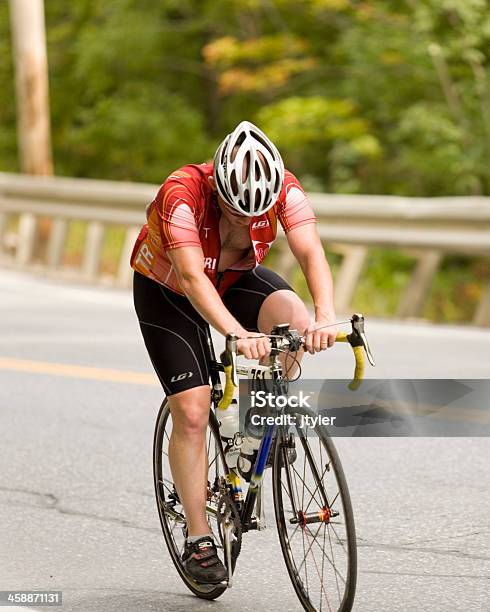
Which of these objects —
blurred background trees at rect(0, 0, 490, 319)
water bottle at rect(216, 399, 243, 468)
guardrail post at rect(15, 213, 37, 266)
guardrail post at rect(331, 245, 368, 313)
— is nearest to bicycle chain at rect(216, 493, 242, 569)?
water bottle at rect(216, 399, 243, 468)

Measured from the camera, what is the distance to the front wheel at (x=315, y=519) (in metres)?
4.80

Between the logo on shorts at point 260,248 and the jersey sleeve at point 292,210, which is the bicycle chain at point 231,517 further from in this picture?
the jersey sleeve at point 292,210

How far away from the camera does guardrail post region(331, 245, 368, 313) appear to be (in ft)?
45.2

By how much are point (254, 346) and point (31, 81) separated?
51.8ft

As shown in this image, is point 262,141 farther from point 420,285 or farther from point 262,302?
point 420,285

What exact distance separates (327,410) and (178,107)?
22.1 meters

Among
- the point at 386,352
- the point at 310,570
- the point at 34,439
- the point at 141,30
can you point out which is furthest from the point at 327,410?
the point at 141,30

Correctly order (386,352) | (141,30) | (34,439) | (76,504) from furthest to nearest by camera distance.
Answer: (141,30) → (386,352) → (34,439) → (76,504)

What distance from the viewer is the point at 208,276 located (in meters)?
5.21

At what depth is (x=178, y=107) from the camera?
26.8 meters

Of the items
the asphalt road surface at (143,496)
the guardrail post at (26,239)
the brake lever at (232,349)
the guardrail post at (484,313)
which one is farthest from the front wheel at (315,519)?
the guardrail post at (26,239)

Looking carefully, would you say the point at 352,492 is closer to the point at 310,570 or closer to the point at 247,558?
the point at 247,558

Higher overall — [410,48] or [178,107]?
[178,107]

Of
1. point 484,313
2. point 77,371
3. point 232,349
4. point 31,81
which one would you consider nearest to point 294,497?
point 232,349
